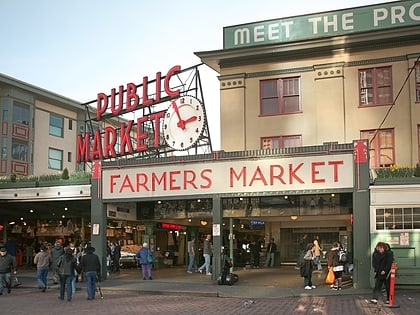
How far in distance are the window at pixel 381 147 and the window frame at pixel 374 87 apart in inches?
50.3

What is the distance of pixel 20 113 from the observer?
4666cm

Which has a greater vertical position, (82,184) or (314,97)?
(314,97)

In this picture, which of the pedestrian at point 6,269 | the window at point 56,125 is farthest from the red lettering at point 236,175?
the window at point 56,125

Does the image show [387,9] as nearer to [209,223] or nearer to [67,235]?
[209,223]

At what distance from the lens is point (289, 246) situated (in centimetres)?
3366

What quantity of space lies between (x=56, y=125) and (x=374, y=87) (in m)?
→ 31.5

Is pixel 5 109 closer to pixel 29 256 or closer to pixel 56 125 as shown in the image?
pixel 56 125

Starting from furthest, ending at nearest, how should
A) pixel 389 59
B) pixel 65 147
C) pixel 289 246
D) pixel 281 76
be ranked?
pixel 65 147 → pixel 289 246 → pixel 281 76 → pixel 389 59

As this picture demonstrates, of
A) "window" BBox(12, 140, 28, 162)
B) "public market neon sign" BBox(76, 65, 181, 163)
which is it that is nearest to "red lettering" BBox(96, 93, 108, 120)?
"public market neon sign" BBox(76, 65, 181, 163)

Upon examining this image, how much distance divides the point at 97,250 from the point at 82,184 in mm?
3221

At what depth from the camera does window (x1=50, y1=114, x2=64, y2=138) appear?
50253 mm

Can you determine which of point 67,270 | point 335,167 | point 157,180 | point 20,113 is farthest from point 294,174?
point 20,113

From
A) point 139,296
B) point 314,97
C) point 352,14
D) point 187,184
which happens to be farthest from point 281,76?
point 139,296

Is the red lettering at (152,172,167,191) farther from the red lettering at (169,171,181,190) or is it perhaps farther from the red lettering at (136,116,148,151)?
the red lettering at (136,116,148,151)
